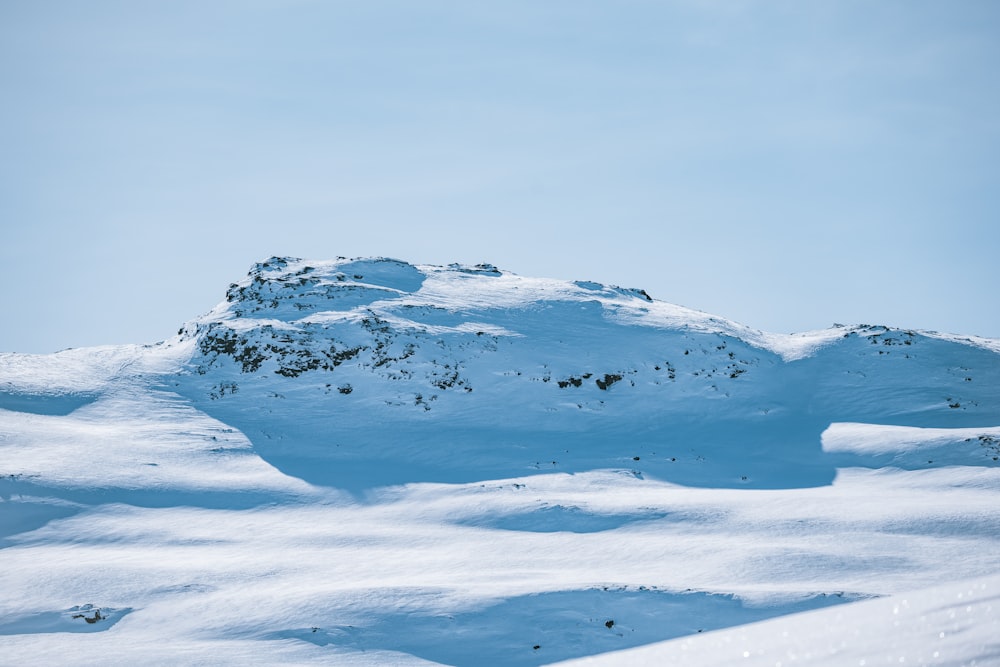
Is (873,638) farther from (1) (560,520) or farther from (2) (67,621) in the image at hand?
(1) (560,520)

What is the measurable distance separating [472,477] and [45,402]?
1538cm

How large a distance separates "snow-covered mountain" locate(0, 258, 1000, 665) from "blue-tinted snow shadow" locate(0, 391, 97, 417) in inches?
5.6

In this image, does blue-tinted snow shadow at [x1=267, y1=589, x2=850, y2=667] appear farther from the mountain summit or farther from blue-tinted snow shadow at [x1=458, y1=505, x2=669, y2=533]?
the mountain summit

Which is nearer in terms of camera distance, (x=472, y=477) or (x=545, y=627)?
(x=545, y=627)

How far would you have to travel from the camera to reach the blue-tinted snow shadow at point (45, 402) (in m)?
26.7

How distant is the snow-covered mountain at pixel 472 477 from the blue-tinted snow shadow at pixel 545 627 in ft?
0.14

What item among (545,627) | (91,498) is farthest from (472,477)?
(545,627)

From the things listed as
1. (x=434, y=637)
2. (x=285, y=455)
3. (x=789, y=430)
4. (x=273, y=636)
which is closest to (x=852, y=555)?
(x=434, y=637)

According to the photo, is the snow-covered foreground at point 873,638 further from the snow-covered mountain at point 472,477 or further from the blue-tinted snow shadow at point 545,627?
the blue-tinted snow shadow at point 545,627

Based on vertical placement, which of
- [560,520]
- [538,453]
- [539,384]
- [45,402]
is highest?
[539,384]

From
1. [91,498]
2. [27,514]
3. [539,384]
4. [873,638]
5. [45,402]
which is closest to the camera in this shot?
[873,638]

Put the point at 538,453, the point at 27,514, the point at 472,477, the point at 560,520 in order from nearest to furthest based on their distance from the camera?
the point at 560,520, the point at 27,514, the point at 472,477, the point at 538,453

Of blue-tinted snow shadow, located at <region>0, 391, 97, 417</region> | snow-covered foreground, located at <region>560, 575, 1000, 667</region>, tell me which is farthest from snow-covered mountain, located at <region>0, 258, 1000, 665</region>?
blue-tinted snow shadow, located at <region>0, 391, 97, 417</region>

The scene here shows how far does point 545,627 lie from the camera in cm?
1238
